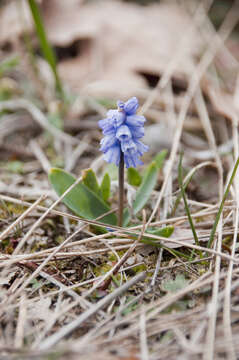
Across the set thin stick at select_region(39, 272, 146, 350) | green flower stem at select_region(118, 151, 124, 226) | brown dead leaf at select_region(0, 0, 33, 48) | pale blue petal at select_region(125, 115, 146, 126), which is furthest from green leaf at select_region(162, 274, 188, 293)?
brown dead leaf at select_region(0, 0, 33, 48)

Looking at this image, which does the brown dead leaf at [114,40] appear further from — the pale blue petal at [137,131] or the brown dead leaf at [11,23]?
the pale blue petal at [137,131]

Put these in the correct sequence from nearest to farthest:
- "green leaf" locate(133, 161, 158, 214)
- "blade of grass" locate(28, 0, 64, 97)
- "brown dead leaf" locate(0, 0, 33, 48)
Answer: "green leaf" locate(133, 161, 158, 214) → "blade of grass" locate(28, 0, 64, 97) → "brown dead leaf" locate(0, 0, 33, 48)

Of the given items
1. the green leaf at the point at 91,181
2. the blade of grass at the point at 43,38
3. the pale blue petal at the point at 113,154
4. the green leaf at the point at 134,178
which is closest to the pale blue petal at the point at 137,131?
the pale blue petal at the point at 113,154

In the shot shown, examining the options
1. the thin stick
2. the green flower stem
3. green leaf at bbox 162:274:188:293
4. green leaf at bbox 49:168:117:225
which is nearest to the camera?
the thin stick

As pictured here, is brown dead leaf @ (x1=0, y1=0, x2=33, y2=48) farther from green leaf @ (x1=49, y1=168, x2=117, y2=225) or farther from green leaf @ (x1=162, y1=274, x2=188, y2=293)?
green leaf @ (x1=162, y1=274, x2=188, y2=293)

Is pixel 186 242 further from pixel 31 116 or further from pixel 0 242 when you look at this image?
pixel 31 116

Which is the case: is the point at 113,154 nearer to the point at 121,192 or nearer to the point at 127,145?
the point at 127,145

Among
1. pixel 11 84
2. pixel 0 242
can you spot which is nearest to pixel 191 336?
pixel 0 242
